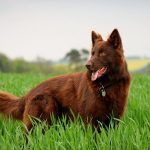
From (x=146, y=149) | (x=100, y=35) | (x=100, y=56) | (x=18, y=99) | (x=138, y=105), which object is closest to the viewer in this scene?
(x=146, y=149)

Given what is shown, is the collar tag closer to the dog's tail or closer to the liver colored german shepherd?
the liver colored german shepherd

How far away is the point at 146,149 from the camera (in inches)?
162

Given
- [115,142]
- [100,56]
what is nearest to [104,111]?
[100,56]

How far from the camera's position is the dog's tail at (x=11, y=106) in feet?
19.3

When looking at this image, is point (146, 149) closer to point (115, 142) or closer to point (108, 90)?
point (115, 142)

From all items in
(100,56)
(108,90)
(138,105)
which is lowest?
(138,105)

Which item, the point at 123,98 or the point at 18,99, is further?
the point at 18,99

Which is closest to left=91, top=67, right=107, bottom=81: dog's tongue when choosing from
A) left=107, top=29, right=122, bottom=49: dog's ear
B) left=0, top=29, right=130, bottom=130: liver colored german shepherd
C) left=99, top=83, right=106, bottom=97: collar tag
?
left=0, top=29, right=130, bottom=130: liver colored german shepherd

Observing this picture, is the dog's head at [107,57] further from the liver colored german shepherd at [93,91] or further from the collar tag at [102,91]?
the collar tag at [102,91]

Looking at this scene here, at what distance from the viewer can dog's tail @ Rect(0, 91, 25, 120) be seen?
5.88 m

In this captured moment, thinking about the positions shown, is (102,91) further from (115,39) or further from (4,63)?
(4,63)

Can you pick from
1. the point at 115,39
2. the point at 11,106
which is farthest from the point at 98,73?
the point at 11,106

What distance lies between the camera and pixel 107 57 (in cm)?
518

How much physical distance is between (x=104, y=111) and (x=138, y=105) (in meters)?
1.41
